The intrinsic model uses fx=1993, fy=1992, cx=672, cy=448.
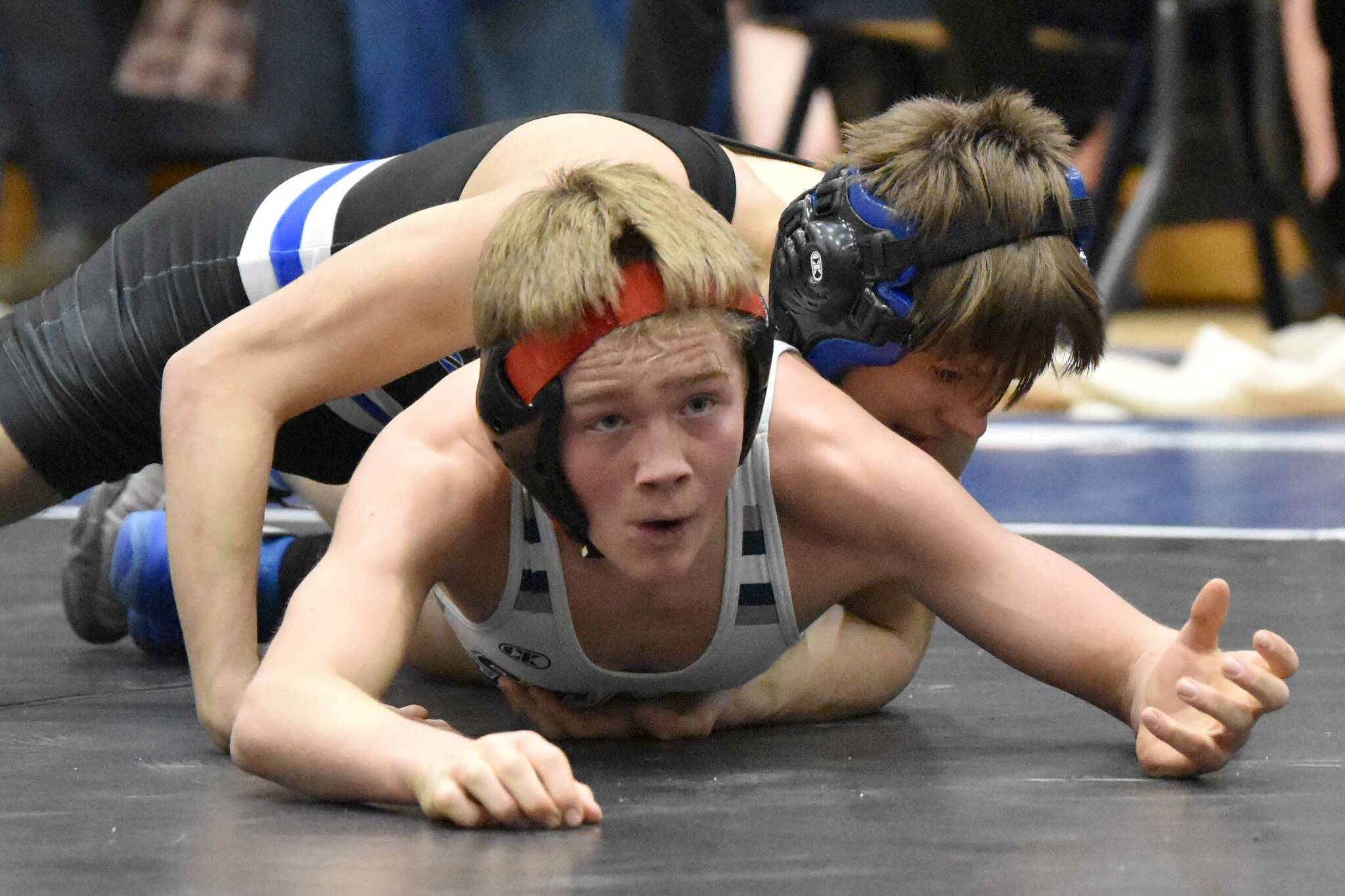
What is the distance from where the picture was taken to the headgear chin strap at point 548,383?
5.76 feet

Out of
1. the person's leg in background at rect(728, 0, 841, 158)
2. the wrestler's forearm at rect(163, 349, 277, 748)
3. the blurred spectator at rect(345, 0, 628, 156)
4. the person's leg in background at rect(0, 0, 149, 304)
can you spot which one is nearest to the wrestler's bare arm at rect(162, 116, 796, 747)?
the wrestler's forearm at rect(163, 349, 277, 748)

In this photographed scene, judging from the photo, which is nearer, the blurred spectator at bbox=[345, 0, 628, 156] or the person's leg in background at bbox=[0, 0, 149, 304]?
the blurred spectator at bbox=[345, 0, 628, 156]

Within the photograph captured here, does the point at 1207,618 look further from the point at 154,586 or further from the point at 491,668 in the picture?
the point at 154,586

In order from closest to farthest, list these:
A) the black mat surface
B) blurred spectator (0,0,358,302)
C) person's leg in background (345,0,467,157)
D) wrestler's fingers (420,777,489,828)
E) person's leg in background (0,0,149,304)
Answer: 1. the black mat surface
2. wrestler's fingers (420,777,489,828)
3. person's leg in background (345,0,467,157)
4. blurred spectator (0,0,358,302)
5. person's leg in background (0,0,149,304)

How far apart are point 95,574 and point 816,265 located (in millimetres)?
1173

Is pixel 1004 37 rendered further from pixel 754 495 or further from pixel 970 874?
pixel 970 874

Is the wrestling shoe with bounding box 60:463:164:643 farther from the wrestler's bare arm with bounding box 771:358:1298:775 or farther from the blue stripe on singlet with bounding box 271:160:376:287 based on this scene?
the wrestler's bare arm with bounding box 771:358:1298:775

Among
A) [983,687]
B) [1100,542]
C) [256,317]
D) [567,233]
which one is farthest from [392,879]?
[1100,542]

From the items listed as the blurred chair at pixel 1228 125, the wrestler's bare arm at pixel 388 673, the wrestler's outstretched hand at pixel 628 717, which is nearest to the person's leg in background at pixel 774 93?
the blurred chair at pixel 1228 125

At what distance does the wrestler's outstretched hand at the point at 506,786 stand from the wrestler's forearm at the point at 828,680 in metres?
0.51

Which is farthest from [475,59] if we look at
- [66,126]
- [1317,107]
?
[1317,107]

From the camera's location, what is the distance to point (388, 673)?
6.04 feet

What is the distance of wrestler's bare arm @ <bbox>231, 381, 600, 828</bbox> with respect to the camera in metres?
1.64

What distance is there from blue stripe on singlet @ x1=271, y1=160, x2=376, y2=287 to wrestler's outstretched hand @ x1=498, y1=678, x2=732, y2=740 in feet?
1.90
